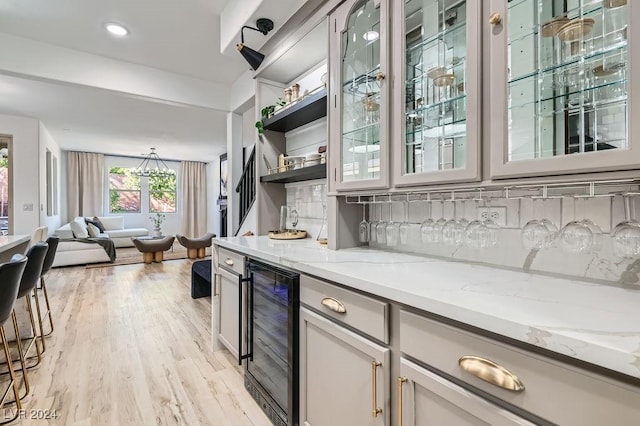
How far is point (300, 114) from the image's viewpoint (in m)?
2.36

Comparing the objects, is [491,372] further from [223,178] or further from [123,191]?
[123,191]

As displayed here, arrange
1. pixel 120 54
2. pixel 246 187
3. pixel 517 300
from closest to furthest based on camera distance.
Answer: pixel 517 300
pixel 120 54
pixel 246 187

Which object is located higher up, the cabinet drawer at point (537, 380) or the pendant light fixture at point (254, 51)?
the pendant light fixture at point (254, 51)

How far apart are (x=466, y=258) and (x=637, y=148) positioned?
766mm

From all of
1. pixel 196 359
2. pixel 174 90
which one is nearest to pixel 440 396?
pixel 196 359

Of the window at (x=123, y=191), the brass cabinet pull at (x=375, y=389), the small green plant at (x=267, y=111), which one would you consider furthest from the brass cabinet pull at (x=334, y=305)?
the window at (x=123, y=191)

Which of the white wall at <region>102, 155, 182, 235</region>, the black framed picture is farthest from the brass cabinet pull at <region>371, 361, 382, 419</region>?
the white wall at <region>102, 155, 182, 235</region>

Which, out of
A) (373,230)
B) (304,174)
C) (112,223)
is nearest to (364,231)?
(373,230)

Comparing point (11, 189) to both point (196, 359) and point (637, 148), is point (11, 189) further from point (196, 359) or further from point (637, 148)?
point (637, 148)

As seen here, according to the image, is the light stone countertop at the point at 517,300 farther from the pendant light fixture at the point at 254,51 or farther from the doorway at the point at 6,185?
the doorway at the point at 6,185

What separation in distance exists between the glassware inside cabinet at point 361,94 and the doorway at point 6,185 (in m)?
6.28

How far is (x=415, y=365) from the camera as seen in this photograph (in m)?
0.95

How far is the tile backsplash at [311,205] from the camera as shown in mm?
2447

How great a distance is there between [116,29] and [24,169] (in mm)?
4172
